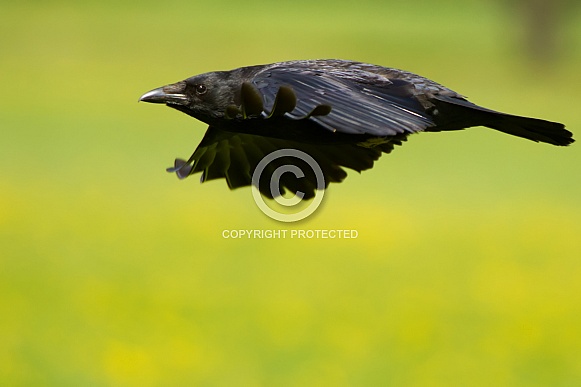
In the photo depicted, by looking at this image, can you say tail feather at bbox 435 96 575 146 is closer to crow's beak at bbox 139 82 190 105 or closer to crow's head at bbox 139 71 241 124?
crow's head at bbox 139 71 241 124

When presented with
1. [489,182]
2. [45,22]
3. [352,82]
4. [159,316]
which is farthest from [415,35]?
[352,82]

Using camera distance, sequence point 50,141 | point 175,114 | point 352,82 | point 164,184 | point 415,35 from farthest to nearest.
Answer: point 415,35 < point 175,114 < point 50,141 < point 164,184 < point 352,82

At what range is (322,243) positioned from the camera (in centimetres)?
933

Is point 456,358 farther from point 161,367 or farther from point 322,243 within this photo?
point 322,243

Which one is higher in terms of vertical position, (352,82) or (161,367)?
(352,82)

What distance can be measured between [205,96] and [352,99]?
78cm

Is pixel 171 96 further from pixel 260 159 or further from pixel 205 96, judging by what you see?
pixel 260 159

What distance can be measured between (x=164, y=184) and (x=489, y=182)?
362 centimetres

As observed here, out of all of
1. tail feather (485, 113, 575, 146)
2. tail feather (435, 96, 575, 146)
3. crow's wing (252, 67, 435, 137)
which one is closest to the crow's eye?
crow's wing (252, 67, 435, 137)

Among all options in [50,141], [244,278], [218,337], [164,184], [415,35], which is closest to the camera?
[218,337]

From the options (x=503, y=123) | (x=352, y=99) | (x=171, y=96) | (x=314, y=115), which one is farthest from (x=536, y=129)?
(x=171, y=96)

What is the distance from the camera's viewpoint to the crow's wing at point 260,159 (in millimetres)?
5582

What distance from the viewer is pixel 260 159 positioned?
18.6ft

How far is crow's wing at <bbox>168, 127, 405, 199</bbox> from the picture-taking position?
558cm
